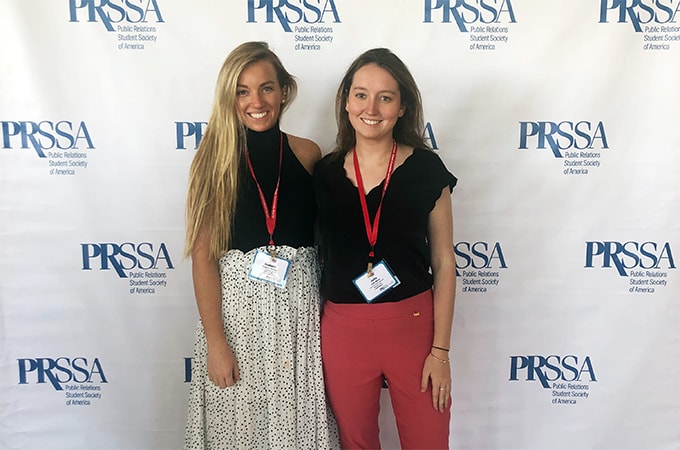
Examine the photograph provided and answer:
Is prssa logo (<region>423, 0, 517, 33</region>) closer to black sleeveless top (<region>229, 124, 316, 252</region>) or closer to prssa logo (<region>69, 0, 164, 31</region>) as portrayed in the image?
black sleeveless top (<region>229, 124, 316, 252</region>)

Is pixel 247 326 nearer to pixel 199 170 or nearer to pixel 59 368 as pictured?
pixel 199 170

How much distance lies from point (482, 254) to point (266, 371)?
842mm

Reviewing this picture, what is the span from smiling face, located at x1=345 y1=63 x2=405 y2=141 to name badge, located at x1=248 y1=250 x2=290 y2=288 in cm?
40

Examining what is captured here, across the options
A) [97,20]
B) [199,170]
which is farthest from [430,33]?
[97,20]

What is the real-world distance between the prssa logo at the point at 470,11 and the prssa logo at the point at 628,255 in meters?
0.80

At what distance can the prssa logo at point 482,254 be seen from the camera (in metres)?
1.87

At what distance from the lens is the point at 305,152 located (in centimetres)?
158

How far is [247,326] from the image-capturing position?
1.45m

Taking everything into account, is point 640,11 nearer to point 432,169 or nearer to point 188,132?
point 432,169

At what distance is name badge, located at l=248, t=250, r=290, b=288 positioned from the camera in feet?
4.67

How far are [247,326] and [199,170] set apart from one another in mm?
427

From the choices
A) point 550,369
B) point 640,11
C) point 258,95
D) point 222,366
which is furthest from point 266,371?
point 640,11

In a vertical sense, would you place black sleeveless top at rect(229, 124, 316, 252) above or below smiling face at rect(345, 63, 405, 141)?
below

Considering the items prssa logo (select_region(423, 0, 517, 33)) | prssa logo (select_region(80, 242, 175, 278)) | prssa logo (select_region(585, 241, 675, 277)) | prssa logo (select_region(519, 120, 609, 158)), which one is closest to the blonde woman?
prssa logo (select_region(80, 242, 175, 278))
